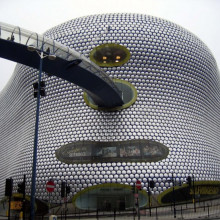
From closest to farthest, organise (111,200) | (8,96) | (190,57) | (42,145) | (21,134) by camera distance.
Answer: (111,200) < (42,145) < (190,57) < (21,134) < (8,96)

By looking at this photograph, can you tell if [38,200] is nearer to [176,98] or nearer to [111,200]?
A: [111,200]

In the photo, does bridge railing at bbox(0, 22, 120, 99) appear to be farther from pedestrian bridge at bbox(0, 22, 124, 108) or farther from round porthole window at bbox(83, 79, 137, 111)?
round porthole window at bbox(83, 79, 137, 111)

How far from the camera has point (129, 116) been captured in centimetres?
2577

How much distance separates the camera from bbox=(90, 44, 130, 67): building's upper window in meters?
27.5

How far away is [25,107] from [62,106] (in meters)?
5.88

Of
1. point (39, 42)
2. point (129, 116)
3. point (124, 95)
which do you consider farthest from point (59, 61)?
point (124, 95)

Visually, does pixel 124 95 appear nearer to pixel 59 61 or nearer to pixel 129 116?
pixel 129 116

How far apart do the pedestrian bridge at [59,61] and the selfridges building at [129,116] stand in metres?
2.42

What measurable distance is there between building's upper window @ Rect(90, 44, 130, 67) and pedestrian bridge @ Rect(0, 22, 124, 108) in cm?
417

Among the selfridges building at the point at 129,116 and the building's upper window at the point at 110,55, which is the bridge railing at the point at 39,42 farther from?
the building's upper window at the point at 110,55

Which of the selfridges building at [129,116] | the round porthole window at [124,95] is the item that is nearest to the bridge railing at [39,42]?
the selfridges building at [129,116]

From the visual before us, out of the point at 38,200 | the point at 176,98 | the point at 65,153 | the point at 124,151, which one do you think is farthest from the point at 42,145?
the point at 176,98

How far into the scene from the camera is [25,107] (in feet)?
102

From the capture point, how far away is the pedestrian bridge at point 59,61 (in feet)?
56.9
